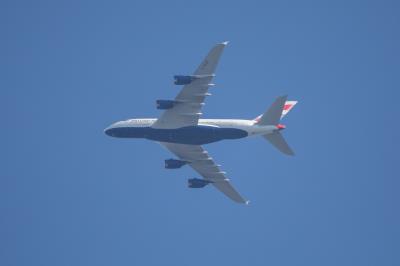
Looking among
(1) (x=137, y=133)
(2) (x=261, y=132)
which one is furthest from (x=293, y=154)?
(1) (x=137, y=133)

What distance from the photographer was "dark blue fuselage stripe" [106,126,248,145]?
104 metres

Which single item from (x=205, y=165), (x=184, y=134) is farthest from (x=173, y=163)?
(x=184, y=134)

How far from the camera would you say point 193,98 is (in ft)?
332

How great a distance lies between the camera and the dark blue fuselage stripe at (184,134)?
104 meters

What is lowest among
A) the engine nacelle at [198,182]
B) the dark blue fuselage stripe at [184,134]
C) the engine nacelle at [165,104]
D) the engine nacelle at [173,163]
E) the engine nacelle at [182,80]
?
the engine nacelle at [198,182]

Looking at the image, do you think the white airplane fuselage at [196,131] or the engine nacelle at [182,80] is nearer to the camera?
the engine nacelle at [182,80]

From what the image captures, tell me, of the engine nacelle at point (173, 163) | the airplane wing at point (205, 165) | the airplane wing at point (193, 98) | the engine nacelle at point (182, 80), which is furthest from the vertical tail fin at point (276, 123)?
the engine nacelle at point (173, 163)

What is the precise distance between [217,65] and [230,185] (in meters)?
22.8

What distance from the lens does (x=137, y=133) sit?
108438 millimetres

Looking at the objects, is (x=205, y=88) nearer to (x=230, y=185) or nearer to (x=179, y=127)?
(x=179, y=127)

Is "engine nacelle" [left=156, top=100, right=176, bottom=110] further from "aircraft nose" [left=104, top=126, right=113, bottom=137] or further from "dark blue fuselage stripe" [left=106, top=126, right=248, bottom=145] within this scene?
Answer: "aircraft nose" [left=104, top=126, right=113, bottom=137]

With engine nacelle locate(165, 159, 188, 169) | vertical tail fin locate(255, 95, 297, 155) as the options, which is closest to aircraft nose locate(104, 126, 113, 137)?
engine nacelle locate(165, 159, 188, 169)

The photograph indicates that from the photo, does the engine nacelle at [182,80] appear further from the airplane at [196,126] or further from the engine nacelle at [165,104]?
the engine nacelle at [165,104]

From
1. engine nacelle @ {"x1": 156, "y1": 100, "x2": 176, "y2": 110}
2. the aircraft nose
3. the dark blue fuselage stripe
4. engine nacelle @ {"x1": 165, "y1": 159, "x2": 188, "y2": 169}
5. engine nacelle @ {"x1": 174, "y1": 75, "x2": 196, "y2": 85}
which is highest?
engine nacelle @ {"x1": 174, "y1": 75, "x2": 196, "y2": 85}
